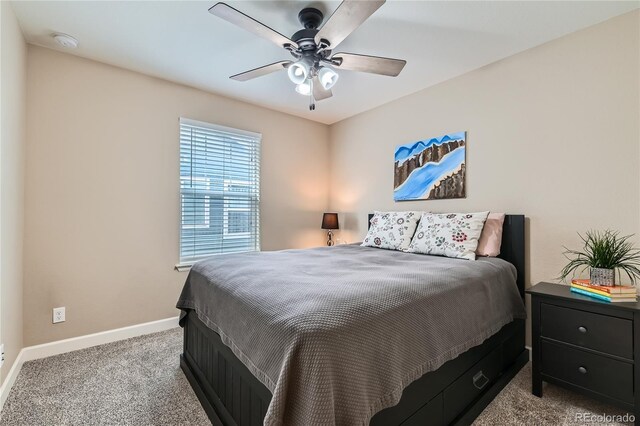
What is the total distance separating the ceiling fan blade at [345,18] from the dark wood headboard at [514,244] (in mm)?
1926

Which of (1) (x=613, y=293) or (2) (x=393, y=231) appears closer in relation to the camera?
(1) (x=613, y=293)

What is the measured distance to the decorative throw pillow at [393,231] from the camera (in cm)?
287

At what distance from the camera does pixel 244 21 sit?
5.26ft

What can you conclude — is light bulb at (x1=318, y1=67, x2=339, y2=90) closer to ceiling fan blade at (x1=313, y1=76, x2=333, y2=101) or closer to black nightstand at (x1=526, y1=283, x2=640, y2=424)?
ceiling fan blade at (x1=313, y1=76, x2=333, y2=101)

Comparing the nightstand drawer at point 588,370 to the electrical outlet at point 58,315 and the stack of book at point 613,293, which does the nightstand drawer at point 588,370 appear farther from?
the electrical outlet at point 58,315

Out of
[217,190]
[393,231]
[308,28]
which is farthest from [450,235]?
[217,190]

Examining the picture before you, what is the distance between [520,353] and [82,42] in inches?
164

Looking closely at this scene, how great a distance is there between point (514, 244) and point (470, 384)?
4.09 feet

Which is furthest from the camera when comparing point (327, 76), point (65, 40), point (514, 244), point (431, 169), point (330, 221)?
point (330, 221)

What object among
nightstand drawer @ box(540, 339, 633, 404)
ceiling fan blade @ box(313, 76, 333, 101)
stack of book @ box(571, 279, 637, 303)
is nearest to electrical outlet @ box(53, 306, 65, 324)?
ceiling fan blade @ box(313, 76, 333, 101)

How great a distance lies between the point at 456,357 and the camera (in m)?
1.51

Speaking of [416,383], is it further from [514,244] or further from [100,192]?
[100,192]

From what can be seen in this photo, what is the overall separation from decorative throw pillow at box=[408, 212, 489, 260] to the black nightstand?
0.55 meters

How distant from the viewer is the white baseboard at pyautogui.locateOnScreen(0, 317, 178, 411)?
200 centimetres
